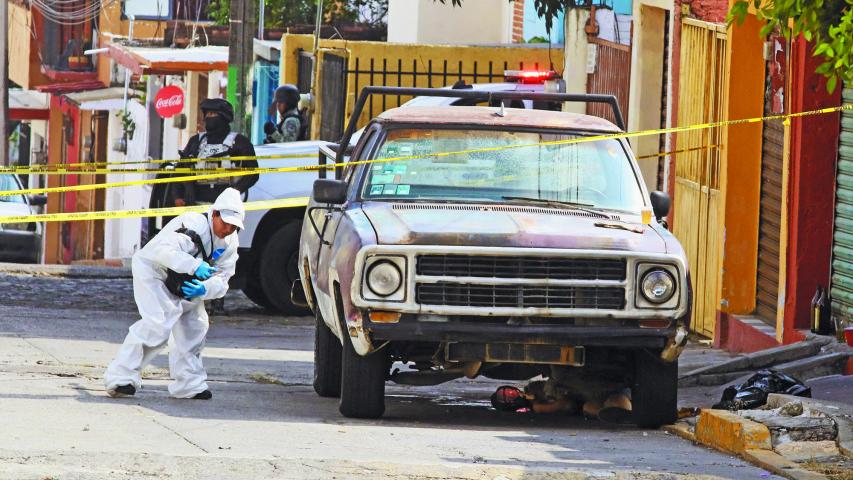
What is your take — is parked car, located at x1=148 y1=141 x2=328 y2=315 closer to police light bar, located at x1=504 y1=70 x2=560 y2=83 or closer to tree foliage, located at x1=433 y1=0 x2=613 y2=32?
police light bar, located at x1=504 y1=70 x2=560 y2=83

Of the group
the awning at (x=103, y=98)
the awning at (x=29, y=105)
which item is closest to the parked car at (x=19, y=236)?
the awning at (x=103, y=98)

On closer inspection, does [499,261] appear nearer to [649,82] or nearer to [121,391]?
[121,391]

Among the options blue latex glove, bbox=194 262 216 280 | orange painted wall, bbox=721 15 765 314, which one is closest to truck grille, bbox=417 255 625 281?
blue latex glove, bbox=194 262 216 280

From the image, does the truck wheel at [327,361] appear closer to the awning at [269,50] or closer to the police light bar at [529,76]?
the police light bar at [529,76]

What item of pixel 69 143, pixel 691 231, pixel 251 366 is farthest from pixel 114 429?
pixel 69 143

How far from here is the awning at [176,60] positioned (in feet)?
97.5

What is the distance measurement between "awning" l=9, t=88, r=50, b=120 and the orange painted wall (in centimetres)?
3474

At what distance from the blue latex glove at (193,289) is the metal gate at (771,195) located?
17.2 feet

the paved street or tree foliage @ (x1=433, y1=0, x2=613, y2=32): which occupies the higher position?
tree foliage @ (x1=433, y1=0, x2=613, y2=32)

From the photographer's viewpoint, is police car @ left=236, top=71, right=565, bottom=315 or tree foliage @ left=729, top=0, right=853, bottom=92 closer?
tree foliage @ left=729, top=0, right=853, bottom=92

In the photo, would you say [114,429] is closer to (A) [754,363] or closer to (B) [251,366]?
(B) [251,366]

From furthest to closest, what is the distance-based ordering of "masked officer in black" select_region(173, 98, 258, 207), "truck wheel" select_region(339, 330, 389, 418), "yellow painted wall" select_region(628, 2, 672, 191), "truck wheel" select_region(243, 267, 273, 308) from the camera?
"yellow painted wall" select_region(628, 2, 672, 191)
"truck wheel" select_region(243, 267, 273, 308)
"masked officer in black" select_region(173, 98, 258, 207)
"truck wheel" select_region(339, 330, 389, 418)

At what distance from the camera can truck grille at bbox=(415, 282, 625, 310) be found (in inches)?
378

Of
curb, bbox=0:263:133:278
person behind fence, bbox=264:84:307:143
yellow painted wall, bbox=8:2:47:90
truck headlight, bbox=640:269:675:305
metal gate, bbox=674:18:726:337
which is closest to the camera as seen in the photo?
truck headlight, bbox=640:269:675:305
